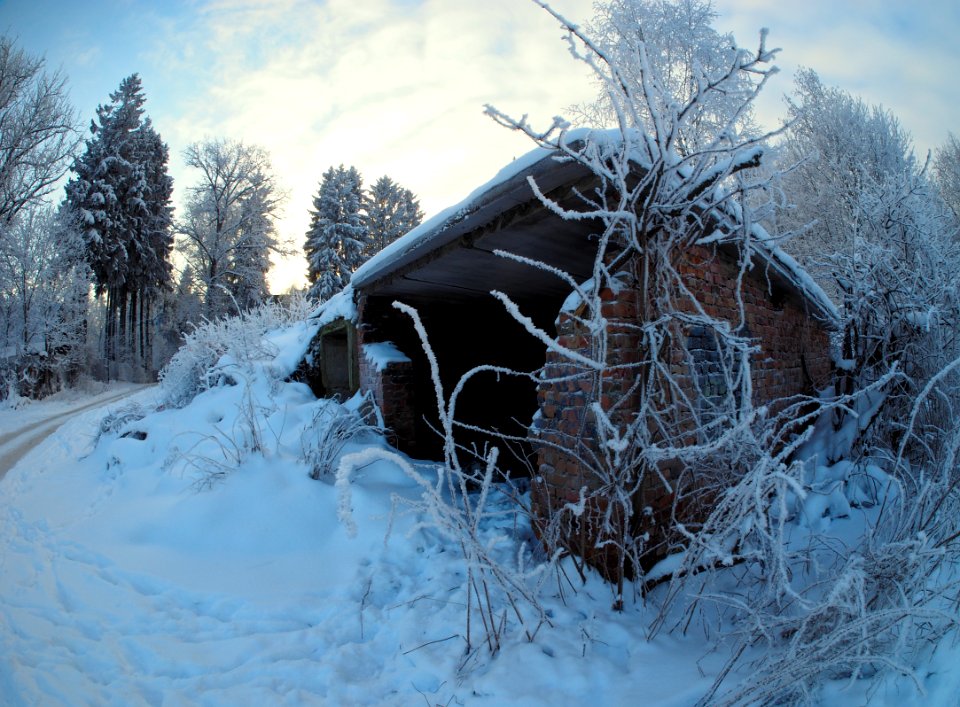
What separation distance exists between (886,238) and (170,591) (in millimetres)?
7089

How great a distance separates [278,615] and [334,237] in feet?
92.0

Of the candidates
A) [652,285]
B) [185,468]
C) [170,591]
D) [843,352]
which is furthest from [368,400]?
[843,352]

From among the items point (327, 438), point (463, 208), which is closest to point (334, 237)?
point (327, 438)

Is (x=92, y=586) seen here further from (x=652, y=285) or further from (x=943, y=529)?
(x=943, y=529)

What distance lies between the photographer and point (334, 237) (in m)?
28.5

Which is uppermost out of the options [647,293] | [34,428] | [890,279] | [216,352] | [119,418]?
[890,279]

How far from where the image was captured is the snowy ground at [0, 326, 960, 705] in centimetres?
213

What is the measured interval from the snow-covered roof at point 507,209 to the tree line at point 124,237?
1400 centimetres

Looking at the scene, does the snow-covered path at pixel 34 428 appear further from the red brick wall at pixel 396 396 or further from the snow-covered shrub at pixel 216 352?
the red brick wall at pixel 396 396

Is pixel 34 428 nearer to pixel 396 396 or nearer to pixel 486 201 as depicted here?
pixel 396 396

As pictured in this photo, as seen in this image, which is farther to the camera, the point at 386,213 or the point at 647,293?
the point at 386,213

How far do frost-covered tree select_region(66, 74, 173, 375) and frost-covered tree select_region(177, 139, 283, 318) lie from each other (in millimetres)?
1915

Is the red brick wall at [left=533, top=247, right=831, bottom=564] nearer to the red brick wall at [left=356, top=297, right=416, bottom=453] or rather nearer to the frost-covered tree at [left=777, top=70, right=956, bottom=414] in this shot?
the frost-covered tree at [left=777, top=70, right=956, bottom=414]

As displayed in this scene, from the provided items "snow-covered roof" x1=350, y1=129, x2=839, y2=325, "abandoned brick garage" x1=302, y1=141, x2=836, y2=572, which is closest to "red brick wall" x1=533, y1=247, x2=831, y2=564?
"abandoned brick garage" x1=302, y1=141, x2=836, y2=572
